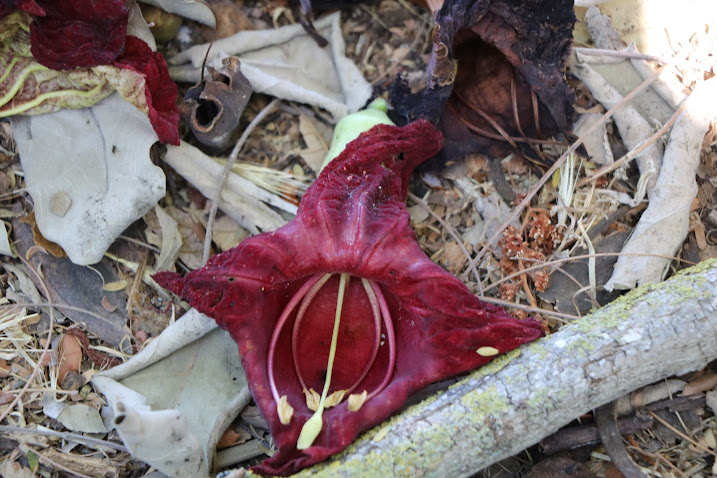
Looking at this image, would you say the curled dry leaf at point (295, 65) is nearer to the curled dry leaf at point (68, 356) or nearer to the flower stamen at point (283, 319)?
the flower stamen at point (283, 319)

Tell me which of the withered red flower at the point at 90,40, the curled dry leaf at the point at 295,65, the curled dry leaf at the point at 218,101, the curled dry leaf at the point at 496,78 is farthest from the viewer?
the curled dry leaf at the point at 295,65

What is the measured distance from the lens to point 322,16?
9.05ft

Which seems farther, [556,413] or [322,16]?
[322,16]

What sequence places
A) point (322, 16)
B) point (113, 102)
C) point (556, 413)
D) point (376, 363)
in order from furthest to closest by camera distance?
point (322, 16), point (113, 102), point (376, 363), point (556, 413)

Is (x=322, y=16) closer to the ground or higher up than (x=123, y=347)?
higher up

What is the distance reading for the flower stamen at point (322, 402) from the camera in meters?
1.76

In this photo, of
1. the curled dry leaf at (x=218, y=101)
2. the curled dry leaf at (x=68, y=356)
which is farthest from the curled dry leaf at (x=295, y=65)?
the curled dry leaf at (x=68, y=356)

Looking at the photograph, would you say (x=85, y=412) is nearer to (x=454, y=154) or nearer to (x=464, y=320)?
(x=464, y=320)

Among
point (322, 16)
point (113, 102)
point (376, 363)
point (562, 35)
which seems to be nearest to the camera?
point (376, 363)

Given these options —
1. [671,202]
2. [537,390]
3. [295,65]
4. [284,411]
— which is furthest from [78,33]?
[671,202]

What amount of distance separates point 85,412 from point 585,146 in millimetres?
2183

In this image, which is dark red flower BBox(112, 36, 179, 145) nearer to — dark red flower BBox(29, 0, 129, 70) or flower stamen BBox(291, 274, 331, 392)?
dark red flower BBox(29, 0, 129, 70)

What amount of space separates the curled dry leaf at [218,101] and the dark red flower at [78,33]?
13.7 inches

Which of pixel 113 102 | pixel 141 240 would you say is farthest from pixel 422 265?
pixel 113 102
